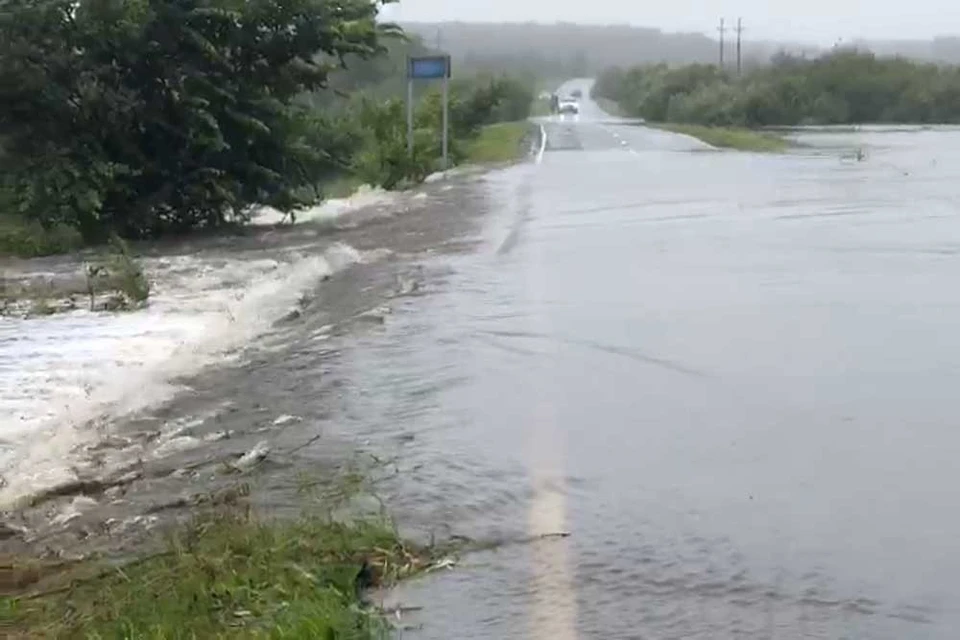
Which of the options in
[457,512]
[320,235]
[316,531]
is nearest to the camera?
[316,531]

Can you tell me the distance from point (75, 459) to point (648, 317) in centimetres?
593

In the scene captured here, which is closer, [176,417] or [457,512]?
[457,512]

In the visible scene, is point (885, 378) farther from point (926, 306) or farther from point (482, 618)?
point (482, 618)

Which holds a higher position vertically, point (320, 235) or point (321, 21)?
point (321, 21)

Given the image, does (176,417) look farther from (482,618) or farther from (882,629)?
(882,629)

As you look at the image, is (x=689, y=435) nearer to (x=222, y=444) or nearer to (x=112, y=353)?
(x=222, y=444)

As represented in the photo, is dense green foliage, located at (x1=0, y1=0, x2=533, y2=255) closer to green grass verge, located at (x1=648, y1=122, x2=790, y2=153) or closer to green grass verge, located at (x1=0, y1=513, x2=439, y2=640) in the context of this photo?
green grass verge, located at (x1=0, y1=513, x2=439, y2=640)

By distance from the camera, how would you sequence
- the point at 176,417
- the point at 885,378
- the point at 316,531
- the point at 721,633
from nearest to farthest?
the point at 721,633 < the point at 316,531 < the point at 176,417 < the point at 885,378

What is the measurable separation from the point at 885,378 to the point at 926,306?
3510 millimetres

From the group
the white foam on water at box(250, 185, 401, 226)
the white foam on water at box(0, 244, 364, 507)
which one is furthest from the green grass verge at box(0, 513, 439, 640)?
the white foam on water at box(250, 185, 401, 226)

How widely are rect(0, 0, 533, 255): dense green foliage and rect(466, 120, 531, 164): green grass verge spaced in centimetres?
1895

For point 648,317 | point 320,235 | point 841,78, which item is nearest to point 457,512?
point 648,317

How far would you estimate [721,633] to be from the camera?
6086mm

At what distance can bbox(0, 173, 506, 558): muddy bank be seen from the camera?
7.67 metres
